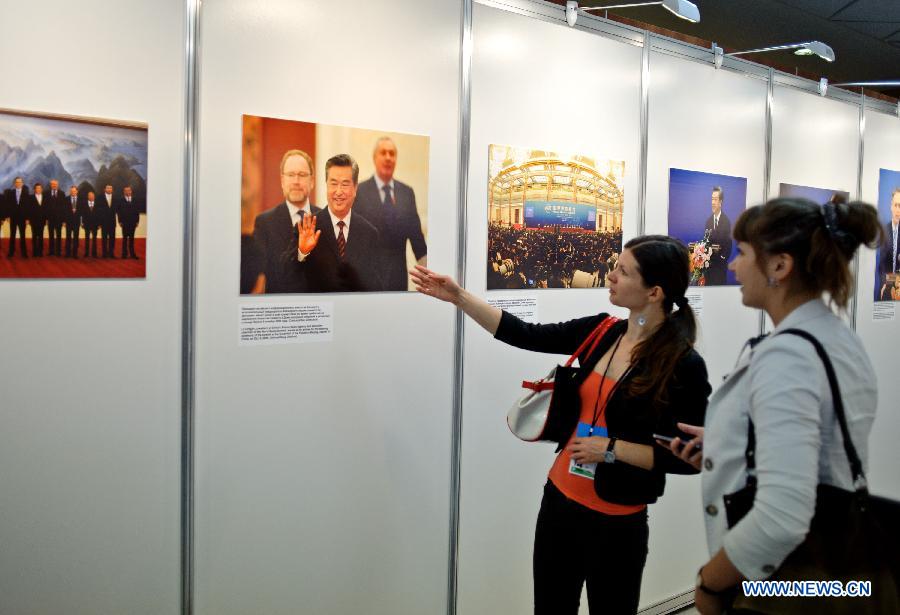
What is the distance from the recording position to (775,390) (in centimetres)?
143

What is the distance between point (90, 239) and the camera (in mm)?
2357

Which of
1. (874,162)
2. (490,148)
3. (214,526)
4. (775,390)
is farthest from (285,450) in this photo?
(874,162)

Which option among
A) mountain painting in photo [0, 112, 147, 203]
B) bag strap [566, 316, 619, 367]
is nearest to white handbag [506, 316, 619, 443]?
bag strap [566, 316, 619, 367]

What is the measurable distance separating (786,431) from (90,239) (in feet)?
7.08

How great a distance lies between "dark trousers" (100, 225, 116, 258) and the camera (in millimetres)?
2375

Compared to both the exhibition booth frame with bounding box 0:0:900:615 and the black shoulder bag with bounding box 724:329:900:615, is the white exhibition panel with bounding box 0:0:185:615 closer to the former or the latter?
the exhibition booth frame with bounding box 0:0:900:615

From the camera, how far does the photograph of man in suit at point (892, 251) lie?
564 cm

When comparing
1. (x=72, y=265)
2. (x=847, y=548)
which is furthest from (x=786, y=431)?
(x=72, y=265)

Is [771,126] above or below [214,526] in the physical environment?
above

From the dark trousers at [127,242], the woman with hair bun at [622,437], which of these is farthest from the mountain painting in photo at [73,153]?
the woman with hair bun at [622,437]

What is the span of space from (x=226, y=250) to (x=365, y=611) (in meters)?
1.66

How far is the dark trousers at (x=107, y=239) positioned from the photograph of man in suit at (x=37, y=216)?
17cm

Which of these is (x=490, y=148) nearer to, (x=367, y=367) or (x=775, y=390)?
(x=367, y=367)

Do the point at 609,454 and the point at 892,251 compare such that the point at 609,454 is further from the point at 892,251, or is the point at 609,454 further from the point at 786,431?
the point at 892,251
